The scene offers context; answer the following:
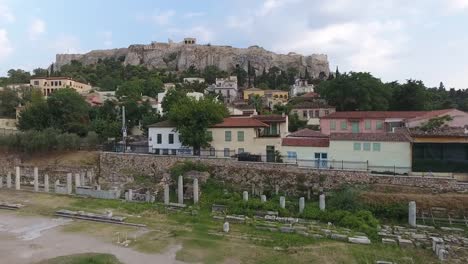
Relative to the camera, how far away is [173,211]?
30234 millimetres

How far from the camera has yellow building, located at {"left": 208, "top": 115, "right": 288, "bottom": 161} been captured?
129 ft

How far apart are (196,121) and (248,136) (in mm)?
5760

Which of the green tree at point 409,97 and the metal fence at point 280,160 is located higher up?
the green tree at point 409,97

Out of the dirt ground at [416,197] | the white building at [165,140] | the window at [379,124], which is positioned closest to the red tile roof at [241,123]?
the white building at [165,140]

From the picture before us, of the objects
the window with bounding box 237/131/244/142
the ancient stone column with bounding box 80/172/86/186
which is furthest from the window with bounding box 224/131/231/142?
the ancient stone column with bounding box 80/172/86/186

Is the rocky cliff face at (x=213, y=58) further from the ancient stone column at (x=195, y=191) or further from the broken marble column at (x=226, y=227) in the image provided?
the broken marble column at (x=226, y=227)

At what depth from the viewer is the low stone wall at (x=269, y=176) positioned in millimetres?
31062

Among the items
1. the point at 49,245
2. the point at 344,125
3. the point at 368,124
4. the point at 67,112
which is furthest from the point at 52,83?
the point at 49,245

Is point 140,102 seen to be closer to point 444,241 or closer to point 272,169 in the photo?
point 272,169

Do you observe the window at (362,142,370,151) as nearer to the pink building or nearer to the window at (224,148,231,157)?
the pink building

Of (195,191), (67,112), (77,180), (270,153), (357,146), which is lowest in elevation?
(195,191)

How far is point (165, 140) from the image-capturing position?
44531mm

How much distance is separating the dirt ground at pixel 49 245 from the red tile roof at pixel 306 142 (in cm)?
1826

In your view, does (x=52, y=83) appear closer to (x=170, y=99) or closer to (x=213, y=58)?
(x=170, y=99)
